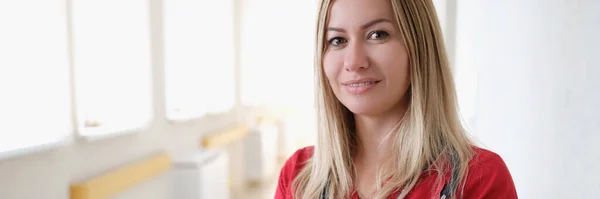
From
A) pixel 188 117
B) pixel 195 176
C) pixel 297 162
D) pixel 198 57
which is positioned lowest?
pixel 195 176

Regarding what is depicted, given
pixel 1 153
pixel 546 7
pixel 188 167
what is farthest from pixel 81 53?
pixel 546 7

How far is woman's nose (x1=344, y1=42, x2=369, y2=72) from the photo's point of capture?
106 cm

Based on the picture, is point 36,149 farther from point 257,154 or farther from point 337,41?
point 257,154

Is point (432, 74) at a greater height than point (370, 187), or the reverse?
point (432, 74)

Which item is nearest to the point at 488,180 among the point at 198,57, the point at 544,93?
the point at 544,93

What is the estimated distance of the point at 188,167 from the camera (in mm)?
3357

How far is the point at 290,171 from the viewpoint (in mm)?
1335

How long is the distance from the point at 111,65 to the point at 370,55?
2.28 m

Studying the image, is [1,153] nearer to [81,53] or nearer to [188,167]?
[81,53]

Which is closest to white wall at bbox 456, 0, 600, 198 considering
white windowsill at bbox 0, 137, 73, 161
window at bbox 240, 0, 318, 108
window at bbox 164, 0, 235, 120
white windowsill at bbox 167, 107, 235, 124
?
white windowsill at bbox 0, 137, 73, 161

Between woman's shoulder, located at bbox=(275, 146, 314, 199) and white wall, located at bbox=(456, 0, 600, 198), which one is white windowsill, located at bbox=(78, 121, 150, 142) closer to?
woman's shoulder, located at bbox=(275, 146, 314, 199)

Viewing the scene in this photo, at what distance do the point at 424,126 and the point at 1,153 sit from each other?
1.68m

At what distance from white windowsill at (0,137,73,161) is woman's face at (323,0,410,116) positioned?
1.51 metres

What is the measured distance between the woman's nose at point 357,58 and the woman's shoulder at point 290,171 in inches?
16.1
